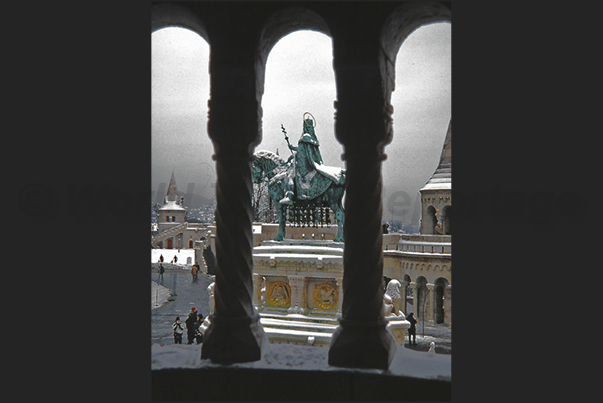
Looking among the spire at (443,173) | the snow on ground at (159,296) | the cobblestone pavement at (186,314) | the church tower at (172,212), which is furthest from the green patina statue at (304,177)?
the church tower at (172,212)

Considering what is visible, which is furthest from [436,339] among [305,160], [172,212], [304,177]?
[172,212]

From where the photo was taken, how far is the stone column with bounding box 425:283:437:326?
63.5ft

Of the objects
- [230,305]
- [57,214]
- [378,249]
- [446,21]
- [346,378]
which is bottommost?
[346,378]

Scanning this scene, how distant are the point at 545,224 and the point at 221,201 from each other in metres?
1.77

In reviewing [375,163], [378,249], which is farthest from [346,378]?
[375,163]

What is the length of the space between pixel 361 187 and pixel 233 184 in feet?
2.51

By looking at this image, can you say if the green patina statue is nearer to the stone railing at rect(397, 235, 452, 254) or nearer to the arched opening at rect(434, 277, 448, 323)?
the stone railing at rect(397, 235, 452, 254)

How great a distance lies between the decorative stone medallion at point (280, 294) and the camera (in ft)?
34.4

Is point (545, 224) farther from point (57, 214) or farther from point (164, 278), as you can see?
point (164, 278)

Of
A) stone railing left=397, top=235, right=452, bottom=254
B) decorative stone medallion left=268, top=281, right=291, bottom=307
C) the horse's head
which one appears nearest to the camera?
decorative stone medallion left=268, top=281, right=291, bottom=307

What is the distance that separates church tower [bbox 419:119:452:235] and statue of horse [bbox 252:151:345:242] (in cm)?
1266

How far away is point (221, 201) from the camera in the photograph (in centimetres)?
309

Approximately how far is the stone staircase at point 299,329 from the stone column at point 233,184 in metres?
6.41

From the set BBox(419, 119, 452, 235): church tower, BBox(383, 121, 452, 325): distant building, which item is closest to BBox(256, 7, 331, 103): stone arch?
BBox(383, 121, 452, 325): distant building
